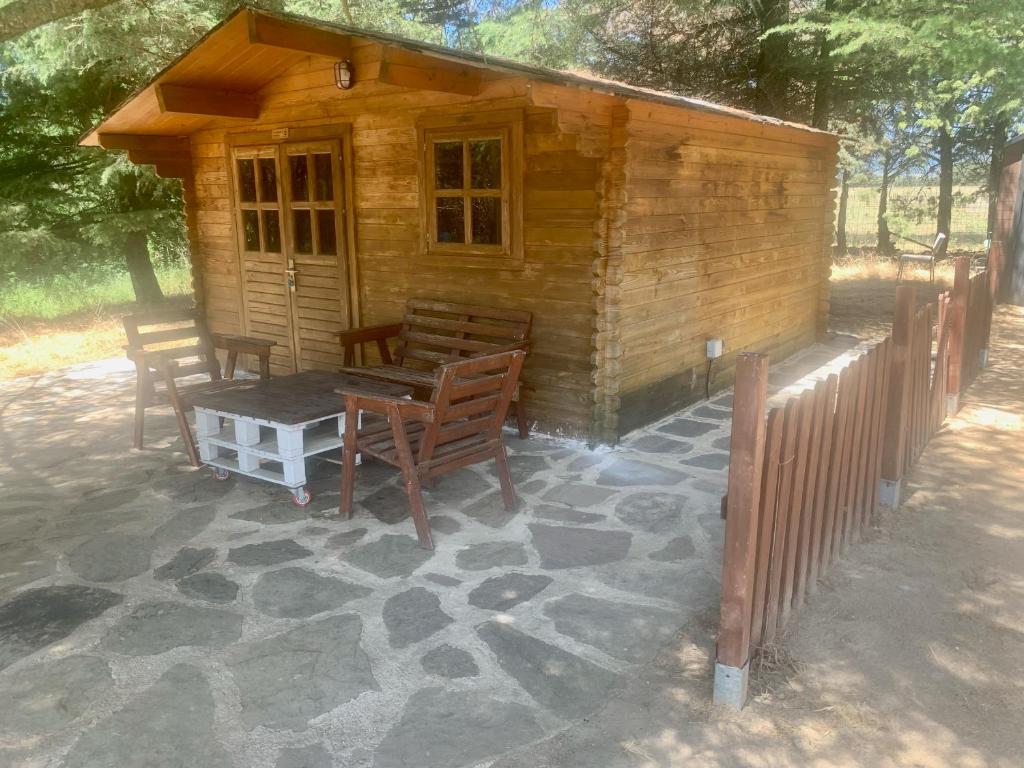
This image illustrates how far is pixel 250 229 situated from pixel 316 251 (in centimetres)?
105

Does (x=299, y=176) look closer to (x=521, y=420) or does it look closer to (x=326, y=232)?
(x=326, y=232)

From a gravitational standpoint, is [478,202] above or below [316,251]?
above

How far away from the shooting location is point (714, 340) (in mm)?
6992

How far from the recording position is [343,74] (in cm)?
587

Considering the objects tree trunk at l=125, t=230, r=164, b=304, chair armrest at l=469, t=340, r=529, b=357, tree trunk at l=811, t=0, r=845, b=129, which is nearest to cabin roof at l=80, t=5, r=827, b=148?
chair armrest at l=469, t=340, r=529, b=357

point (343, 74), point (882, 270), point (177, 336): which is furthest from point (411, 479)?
point (882, 270)

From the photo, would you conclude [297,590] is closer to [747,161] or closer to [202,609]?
[202,609]

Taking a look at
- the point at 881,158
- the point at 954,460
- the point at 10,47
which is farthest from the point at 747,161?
the point at 881,158

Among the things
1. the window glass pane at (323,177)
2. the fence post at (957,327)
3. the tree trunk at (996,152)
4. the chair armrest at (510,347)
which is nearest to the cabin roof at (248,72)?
the window glass pane at (323,177)

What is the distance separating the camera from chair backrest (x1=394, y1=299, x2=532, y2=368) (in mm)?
5879

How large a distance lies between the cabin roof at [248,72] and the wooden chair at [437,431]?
174 centimetres

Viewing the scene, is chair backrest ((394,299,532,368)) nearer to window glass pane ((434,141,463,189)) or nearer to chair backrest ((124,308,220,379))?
window glass pane ((434,141,463,189))

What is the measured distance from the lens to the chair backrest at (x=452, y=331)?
588 centimetres

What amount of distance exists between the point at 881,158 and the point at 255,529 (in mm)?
27496
